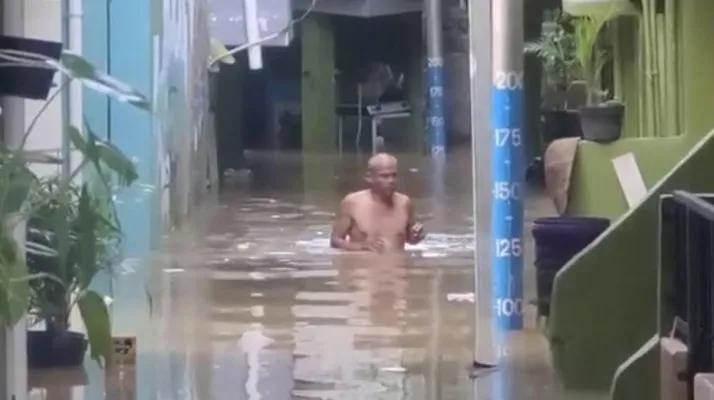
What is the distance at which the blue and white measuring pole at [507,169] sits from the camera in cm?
537

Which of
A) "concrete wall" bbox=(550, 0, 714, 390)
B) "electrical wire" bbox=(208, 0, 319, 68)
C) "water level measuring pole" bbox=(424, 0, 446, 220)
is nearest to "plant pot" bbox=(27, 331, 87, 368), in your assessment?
"concrete wall" bbox=(550, 0, 714, 390)

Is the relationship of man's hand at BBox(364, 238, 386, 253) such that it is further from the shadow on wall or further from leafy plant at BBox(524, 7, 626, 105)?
the shadow on wall

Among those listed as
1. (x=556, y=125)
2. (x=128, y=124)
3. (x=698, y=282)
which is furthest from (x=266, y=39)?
(x=698, y=282)

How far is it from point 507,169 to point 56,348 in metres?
2.08

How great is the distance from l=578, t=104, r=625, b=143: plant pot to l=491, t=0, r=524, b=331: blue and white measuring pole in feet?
2.44

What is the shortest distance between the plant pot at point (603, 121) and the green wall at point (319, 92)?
505 inches

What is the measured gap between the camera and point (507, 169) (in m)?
5.61

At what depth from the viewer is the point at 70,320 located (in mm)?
4363

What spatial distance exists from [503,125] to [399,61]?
47.8 feet

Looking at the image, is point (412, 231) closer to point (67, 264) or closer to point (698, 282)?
point (67, 264)

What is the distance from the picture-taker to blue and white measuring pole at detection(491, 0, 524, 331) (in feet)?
17.6

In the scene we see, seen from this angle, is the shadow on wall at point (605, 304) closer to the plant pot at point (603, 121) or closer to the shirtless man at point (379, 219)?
the plant pot at point (603, 121)

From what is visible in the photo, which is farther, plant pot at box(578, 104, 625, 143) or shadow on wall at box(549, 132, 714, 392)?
plant pot at box(578, 104, 625, 143)

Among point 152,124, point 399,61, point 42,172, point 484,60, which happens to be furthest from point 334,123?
point 42,172
